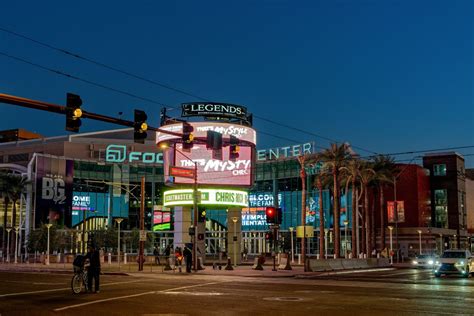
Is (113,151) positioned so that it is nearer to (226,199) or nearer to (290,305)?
(226,199)

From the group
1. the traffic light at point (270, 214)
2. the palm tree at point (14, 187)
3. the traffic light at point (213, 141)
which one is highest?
the palm tree at point (14, 187)

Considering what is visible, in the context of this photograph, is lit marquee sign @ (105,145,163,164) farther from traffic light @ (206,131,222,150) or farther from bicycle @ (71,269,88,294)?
bicycle @ (71,269,88,294)

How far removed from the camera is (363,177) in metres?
67.7

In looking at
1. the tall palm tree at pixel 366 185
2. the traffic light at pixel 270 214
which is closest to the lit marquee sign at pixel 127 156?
the tall palm tree at pixel 366 185

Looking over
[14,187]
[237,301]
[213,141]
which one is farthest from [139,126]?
[14,187]

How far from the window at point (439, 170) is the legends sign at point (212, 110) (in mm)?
55092

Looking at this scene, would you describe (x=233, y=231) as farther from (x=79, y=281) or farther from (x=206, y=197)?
(x=79, y=281)

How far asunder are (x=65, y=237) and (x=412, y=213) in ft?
171

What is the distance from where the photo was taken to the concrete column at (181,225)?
2388 inches

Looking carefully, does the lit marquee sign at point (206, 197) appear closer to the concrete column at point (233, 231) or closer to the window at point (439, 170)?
the concrete column at point (233, 231)

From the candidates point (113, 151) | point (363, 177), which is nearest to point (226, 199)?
point (363, 177)

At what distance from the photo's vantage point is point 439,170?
345 ft

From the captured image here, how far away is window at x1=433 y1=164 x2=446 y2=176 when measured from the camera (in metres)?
105

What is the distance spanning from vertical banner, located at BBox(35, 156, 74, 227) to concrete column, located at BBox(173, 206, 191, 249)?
96.5ft
